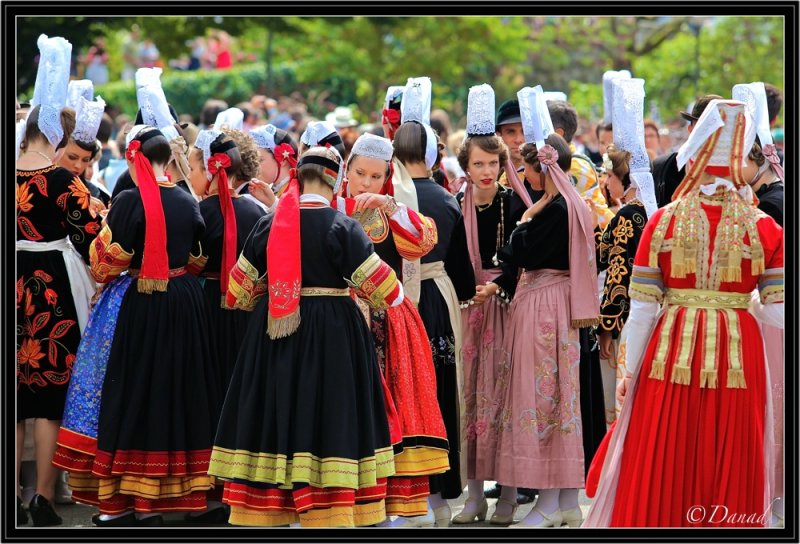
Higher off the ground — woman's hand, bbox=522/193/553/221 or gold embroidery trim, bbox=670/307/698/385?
woman's hand, bbox=522/193/553/221

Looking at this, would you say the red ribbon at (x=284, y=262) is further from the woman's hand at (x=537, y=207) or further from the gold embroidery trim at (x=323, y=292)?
the woman's hand at (x=537, y=207)

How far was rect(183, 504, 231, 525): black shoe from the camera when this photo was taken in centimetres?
706

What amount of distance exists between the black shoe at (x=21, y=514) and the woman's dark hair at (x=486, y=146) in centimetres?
320

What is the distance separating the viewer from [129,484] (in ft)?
22.0

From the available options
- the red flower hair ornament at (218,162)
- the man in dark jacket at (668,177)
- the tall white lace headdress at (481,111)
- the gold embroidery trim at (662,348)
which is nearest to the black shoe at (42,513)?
the red flower hair ornament at (218,162)

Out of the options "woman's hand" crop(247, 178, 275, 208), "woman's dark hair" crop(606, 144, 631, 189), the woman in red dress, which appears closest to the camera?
the woman in red dress

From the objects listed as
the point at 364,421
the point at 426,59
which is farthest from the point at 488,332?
the point at 426,59

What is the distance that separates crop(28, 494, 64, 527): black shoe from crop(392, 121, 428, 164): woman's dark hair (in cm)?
274

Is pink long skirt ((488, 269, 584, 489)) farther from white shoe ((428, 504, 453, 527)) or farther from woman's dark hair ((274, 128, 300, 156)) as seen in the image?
woman's dark hair ((274, 128, 300, 156))

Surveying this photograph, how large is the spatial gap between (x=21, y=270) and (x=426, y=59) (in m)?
19.0

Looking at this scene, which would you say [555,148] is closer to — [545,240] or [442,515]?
[545,240]

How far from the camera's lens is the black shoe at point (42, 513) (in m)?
6.93

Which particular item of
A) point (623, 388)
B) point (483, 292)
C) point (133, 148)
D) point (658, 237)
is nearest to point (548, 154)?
point (483, 292)

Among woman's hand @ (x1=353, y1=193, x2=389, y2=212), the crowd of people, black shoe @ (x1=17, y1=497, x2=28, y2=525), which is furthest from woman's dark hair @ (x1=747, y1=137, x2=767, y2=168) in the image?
black shoe @ (x1=17, y1=497, x2=28, y2=525)
